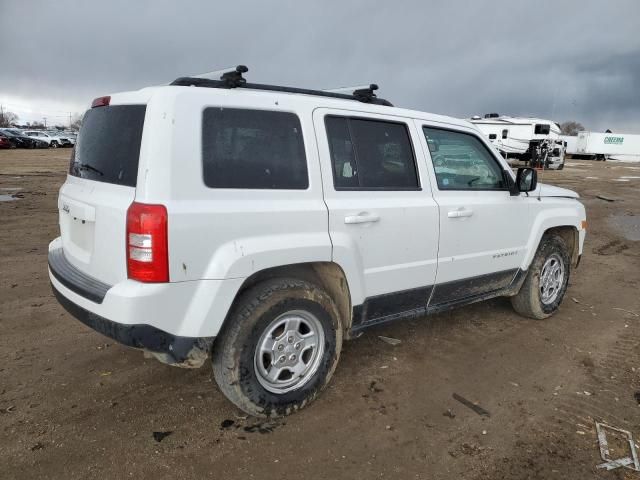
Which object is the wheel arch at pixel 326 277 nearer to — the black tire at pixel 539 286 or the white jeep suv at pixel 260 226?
the white jeep suv at pixel 260 226

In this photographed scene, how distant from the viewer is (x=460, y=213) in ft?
12.4

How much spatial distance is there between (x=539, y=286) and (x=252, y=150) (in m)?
3.35

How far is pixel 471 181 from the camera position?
13.3ft

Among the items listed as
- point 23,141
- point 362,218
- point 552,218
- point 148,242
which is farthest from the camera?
point 23,141

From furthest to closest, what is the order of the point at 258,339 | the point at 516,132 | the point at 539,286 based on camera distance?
the point at 516,132, the point at 539,286, the point at 258,339

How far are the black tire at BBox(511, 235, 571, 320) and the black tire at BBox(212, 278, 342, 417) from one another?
2.50 metres

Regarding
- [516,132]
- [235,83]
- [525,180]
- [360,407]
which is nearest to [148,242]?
[235,83]

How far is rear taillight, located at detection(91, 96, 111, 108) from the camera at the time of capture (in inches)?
120

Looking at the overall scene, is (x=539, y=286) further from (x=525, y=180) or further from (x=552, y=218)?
(x=525, y=180)

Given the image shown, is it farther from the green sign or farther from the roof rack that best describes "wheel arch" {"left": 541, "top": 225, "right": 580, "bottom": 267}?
the green sign

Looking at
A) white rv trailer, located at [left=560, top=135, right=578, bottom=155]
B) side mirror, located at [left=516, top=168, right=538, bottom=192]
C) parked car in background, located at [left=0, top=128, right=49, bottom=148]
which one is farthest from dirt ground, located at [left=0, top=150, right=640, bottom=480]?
white rv trailer, located at [left=560, top=135, right=578, bottom=155]

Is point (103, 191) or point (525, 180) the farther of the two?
point (525, 180)

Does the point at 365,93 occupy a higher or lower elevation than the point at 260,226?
higher

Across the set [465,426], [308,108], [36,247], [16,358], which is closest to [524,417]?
[465,426]
